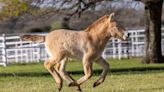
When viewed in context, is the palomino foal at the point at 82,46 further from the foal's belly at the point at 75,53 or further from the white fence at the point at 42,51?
the white fence at the point at 42,51

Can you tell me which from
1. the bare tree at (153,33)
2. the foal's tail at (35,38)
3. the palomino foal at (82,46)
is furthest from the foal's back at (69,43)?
the bare tree at (153,33)

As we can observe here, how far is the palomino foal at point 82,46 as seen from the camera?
13.2m

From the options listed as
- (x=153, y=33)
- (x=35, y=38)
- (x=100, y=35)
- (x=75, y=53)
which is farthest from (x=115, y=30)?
(x=153, y=33)

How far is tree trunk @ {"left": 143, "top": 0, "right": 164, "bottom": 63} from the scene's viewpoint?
30566 millimetres

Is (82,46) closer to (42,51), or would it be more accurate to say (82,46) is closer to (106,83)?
(106,83)

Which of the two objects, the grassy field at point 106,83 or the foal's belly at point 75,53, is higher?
the foal's belly at point 75,53

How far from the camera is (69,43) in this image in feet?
43.6

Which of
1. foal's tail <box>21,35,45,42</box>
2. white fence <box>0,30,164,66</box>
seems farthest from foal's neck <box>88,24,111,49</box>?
white fence <box>0,30,164,66</box>

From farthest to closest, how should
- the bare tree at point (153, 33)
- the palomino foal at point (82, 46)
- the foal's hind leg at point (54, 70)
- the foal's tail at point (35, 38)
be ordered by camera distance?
the bare tree at point (153, 33) < the foal's tail at point (35, 38) < the foal's hind leg at point (54, 70) < the palomino foal at point (82, 46)

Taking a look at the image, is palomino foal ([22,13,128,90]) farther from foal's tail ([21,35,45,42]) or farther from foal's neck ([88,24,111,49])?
foal's tail ([21,35,45,42])

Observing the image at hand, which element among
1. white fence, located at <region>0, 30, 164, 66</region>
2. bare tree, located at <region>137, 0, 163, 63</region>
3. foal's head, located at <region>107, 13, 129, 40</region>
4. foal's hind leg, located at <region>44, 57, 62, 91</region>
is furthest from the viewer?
white fence, located at <region>0, 30, 164, 66</region>

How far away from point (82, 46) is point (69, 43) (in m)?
0.31

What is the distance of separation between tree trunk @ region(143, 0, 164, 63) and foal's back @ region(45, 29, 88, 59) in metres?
17.5

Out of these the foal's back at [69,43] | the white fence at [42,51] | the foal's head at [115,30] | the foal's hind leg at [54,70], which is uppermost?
the foal's head at [115,30]
